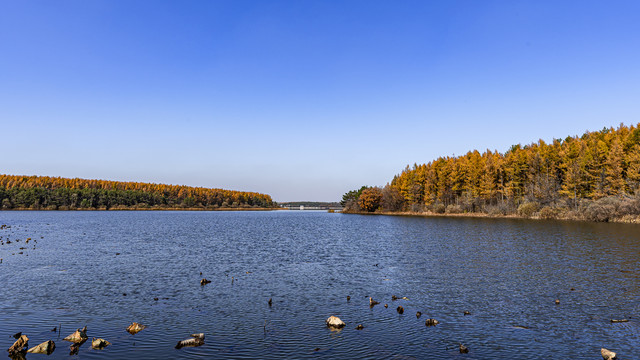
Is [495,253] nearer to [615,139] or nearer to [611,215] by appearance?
[611,215]

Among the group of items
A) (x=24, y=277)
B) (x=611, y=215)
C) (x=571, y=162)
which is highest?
(x=571, y=162)

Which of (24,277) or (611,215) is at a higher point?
(611,215)

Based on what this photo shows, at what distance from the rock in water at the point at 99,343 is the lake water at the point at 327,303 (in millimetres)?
315

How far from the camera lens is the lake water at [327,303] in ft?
47.2

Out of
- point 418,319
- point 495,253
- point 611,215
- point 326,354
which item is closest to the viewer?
point 326,354

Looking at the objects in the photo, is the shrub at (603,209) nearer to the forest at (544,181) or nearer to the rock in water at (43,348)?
Result: the forest at (544,181)

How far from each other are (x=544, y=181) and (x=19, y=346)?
13409 centimetres

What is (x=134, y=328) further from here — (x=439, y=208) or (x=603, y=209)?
(x=439, y=208)

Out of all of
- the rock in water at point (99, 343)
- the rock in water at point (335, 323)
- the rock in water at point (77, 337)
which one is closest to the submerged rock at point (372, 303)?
the rock in water at point (335, 323)

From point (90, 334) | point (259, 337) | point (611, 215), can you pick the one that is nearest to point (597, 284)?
point (259, 337)

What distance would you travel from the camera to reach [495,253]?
39.3 meters

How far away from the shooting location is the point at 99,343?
46.4 ft

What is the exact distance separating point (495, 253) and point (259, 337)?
3268 centimetres

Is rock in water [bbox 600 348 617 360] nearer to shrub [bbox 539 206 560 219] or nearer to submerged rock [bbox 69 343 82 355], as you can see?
submerged rock [bbox 69 343 82 355]
